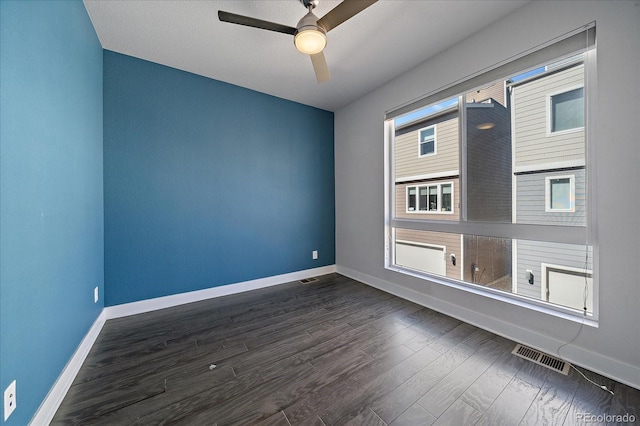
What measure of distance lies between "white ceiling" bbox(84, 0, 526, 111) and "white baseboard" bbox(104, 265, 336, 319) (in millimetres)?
2644

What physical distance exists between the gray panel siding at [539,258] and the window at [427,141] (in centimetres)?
131

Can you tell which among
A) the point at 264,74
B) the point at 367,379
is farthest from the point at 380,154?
the point at 367,379

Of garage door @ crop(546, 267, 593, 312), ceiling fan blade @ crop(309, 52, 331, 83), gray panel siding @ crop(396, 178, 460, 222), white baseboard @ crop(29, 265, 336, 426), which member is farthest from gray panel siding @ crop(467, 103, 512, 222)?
white baseboard @ crop(29, 265, 336, 426)

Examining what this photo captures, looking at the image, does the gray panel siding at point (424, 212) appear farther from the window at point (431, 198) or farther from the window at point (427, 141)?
the window at point (427, 141)

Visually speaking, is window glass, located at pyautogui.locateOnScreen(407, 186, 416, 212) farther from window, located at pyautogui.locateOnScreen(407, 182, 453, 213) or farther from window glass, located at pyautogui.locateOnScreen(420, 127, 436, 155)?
window glass, located at pyautogui.locateOnScreen(420, 127, 436, 155)

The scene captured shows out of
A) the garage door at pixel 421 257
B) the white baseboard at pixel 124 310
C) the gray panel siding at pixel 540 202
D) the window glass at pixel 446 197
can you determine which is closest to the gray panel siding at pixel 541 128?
the gray panel siding at pixel 540 202

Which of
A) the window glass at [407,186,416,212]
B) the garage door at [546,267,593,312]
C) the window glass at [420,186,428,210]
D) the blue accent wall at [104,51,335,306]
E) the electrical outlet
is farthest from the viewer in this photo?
the window glass at [407,186,416,212]

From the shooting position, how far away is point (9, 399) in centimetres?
96

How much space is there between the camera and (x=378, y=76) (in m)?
2.86

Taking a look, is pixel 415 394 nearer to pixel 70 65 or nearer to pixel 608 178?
pixel 608 178

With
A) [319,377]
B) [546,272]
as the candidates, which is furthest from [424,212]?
[319,377]

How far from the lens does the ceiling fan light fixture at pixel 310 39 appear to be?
5.30ft

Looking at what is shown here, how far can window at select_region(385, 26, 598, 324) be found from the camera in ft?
5.50

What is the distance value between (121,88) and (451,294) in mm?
4036
